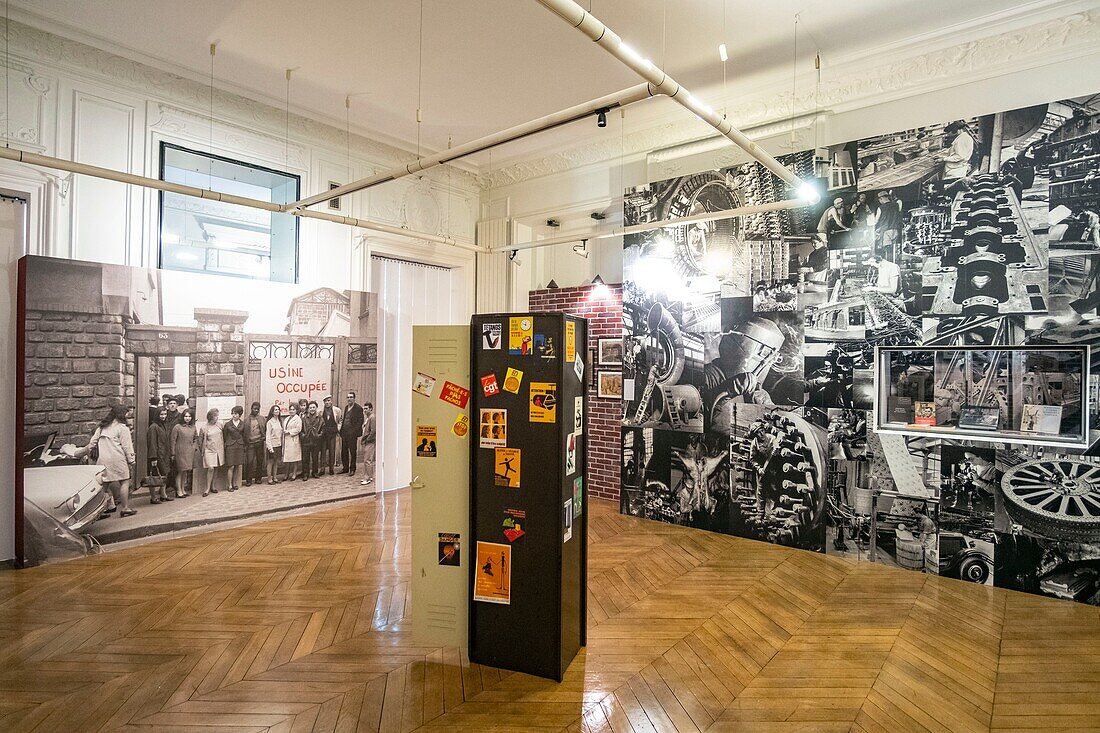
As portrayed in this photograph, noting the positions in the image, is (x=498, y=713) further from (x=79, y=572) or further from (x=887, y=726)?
(x=79, y=572)

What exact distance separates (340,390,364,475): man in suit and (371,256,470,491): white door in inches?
23.8

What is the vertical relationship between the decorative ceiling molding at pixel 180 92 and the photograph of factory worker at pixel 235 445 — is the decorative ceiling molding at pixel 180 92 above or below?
above

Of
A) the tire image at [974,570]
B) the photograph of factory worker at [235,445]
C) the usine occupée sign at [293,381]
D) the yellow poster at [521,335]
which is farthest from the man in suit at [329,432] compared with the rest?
the tire image at [974,570]

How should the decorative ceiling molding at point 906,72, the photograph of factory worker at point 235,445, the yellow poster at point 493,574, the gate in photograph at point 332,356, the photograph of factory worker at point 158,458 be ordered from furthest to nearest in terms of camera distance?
the gate in photograph at point 332,356, the photograph of factory worker at point 235,445, the photograph of factory worker at point 158,458, the decorative ceiling molding at point 906,72, the yellow poster at point 493,574

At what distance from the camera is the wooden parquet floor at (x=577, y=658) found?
2684 mm

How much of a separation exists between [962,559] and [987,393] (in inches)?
48.5

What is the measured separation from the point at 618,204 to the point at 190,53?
433cm

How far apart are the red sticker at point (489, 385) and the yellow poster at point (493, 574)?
770 mm

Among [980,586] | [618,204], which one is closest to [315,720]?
[980,586]

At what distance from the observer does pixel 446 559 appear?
3.22 metres

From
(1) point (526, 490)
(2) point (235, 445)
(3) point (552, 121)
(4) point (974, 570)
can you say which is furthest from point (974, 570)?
(2) point (235, 445)

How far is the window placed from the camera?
5555mm

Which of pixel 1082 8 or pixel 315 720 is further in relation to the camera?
pixel 1082 8

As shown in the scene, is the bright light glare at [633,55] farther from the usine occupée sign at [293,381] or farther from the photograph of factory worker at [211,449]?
the photograph of factory worker at [211,449]
